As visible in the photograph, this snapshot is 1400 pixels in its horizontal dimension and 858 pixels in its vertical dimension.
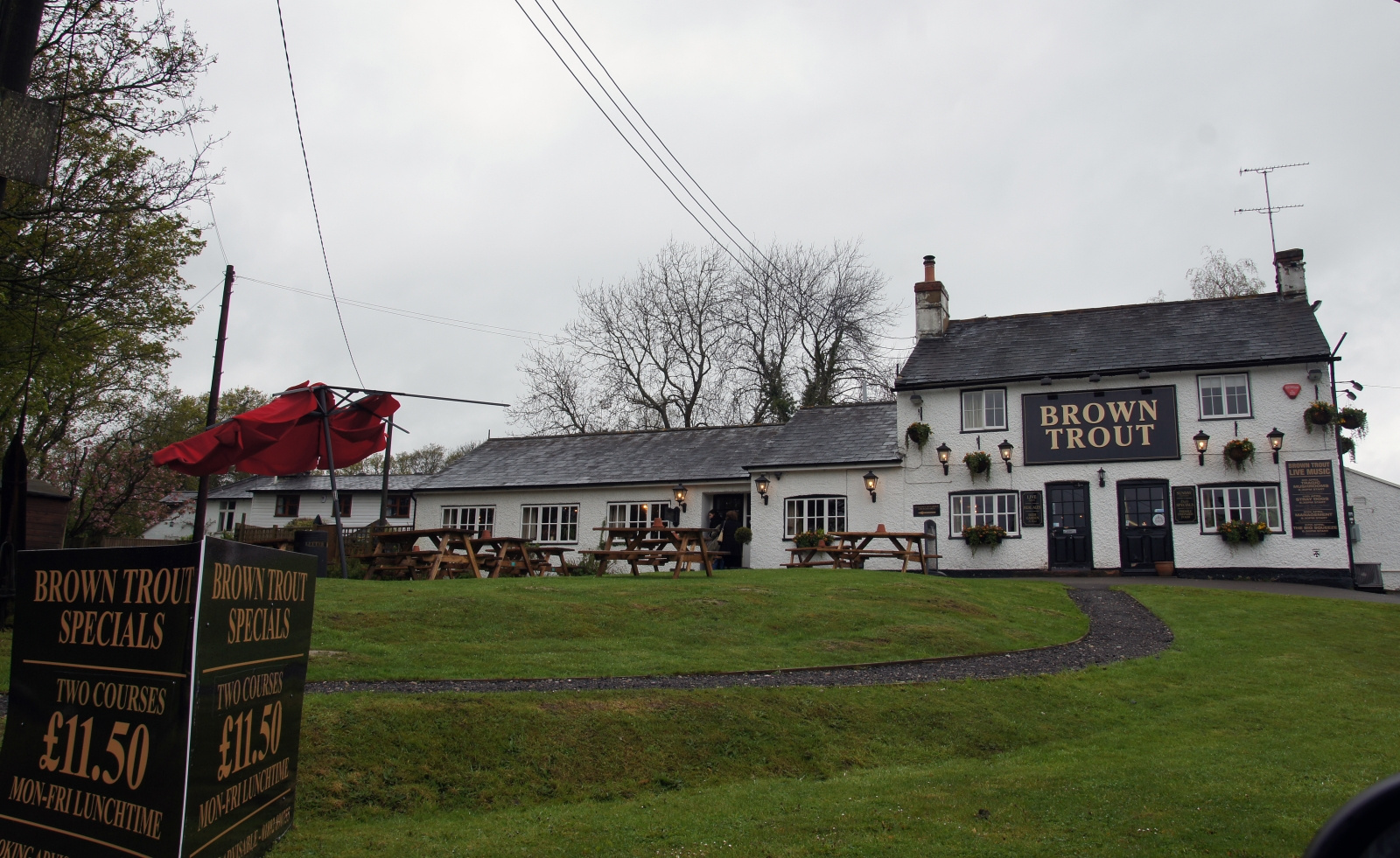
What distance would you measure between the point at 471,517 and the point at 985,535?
50.3 feet

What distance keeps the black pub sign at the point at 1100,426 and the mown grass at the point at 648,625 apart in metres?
7.11

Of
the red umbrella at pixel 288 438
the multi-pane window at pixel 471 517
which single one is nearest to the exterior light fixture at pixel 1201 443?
the red umbrella at pixel 288 438

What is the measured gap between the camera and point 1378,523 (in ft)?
74.9

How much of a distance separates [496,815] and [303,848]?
1.21 meters

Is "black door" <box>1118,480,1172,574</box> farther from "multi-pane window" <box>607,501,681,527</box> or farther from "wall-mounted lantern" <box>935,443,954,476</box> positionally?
"multi-pane window" <box>607,501,681,527</box>

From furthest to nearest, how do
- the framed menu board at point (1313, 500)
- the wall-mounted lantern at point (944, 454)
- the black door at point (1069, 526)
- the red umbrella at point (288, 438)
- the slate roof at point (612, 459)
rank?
the slate roof at point (612, 459)
the wall-mounted lantern at point (944, 454)
the black door at point (1069, 526)
the framed menu board at point (1313, 500)
the red umbrella at point (288, 438)

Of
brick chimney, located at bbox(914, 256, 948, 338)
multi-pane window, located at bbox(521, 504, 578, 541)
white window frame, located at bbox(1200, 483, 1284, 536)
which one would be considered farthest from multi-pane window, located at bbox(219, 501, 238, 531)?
white window frame, located at bbox(1200, 483, 1284, 536)

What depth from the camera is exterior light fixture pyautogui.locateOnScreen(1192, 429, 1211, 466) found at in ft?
71.1

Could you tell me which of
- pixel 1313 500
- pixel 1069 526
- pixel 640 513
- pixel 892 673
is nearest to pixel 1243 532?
pixel 1313 500

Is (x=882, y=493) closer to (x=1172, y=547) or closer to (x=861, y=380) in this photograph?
(x=1172, y=547)

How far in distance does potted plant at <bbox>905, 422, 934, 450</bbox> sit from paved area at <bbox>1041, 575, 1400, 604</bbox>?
4217mm

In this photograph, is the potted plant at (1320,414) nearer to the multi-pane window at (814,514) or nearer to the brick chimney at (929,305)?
the brick chimney at (929,305)

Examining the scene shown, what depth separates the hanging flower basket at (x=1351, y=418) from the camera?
20016 millimetres

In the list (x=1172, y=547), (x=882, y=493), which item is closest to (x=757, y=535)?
(x=882, y=493)
